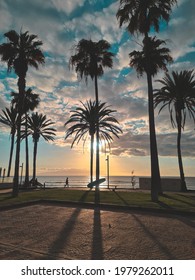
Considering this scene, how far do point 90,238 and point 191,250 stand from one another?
2.51m

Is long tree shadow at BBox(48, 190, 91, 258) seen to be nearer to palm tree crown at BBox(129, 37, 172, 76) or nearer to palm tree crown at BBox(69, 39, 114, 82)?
palm tree crown at BBox(129, 37, 172, 76)

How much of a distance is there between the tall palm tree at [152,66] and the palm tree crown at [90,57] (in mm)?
8068

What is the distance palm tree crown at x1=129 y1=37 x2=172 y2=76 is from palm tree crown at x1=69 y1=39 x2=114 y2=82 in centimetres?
806

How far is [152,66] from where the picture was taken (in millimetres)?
17562

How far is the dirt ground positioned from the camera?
4.53 meters

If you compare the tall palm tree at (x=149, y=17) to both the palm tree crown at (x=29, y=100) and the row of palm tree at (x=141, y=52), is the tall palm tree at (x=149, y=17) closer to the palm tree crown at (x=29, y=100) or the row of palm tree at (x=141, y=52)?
the row of palm tree at (x=141, y=52)

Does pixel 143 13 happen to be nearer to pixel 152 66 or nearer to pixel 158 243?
pixel 152 66

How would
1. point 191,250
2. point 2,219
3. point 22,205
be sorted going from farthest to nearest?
1. point 22,205
2. point 2,219
3. point 191,250

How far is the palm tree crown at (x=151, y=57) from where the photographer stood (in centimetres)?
1683

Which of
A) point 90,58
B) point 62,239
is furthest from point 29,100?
point 62,239

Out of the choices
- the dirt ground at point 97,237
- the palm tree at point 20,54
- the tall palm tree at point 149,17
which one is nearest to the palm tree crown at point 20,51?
the palm tree at point 20,54

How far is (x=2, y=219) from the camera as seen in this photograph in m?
8.11
